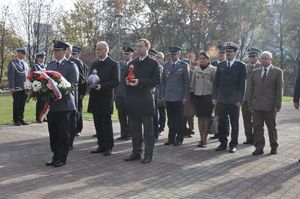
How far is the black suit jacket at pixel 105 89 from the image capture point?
8242mm

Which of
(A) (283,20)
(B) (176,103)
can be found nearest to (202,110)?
(B) (176,103)

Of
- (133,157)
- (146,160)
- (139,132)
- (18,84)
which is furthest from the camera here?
(18,84)

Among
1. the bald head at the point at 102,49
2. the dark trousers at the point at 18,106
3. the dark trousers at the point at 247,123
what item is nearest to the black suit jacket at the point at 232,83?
the dark trousers at the point at 247,123

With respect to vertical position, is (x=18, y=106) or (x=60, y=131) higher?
(x=18, y=106)

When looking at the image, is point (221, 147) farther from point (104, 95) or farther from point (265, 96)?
point (104, 95)

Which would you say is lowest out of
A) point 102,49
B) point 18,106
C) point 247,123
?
point 247,123

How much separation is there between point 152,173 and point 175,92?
2.96m

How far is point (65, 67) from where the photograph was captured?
765 centimetres

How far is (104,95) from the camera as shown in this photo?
8.36m

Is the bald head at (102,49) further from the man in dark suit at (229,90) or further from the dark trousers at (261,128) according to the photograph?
the dark trousers at (261,128)

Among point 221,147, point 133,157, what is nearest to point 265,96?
point 221,147

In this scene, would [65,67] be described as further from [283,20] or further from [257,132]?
[283,20]

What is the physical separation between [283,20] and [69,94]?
45319 millimetres

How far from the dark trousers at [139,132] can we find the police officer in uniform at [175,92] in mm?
1772
